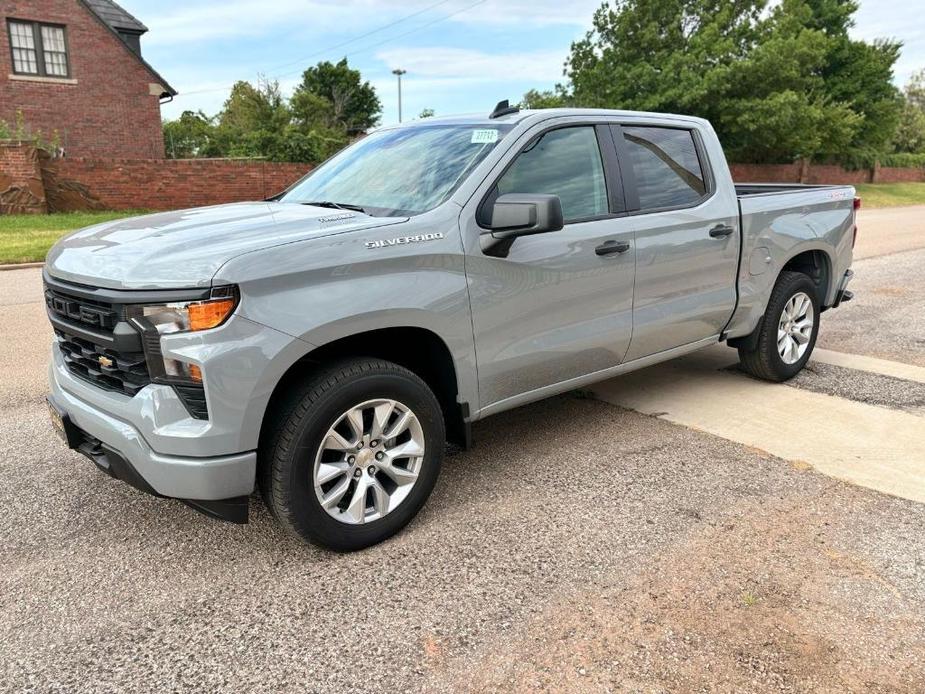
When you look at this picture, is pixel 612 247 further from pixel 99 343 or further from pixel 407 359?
pixel 99 343

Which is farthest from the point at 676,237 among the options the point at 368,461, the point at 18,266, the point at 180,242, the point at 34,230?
the point at 34,230

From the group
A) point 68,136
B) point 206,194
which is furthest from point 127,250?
point 68,136

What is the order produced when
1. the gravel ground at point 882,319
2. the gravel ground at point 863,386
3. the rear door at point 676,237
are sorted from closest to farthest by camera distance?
the rear door at point 676,237 → the gravel ground at point 863,386 → the gravel ground at point 882,319

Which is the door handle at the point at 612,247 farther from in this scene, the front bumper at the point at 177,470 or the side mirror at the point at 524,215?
the front bumper at the point at 177,470

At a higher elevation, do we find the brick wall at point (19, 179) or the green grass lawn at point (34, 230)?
the brick wall at point (19, 179)

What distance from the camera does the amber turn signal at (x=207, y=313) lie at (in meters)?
2.70

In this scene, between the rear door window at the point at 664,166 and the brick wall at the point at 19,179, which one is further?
the brick wall at the point at 19,179

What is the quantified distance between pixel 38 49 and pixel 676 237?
27855 mm

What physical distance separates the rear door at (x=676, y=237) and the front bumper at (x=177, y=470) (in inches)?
95.1

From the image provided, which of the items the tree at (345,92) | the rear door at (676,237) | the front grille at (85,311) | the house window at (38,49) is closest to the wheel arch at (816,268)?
the rear door at (676,237)

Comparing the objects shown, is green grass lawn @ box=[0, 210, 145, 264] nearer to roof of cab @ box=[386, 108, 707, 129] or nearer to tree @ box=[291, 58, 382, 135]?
roof of cab @ box=[386, 108, 707, 129]

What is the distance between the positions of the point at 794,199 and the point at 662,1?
30224 millimetres

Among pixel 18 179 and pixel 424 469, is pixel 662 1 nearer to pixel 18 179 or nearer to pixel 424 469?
pixel 18 179

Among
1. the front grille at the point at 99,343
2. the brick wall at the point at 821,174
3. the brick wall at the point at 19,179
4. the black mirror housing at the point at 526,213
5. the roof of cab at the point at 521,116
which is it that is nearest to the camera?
the front grille at the point at 99,343
